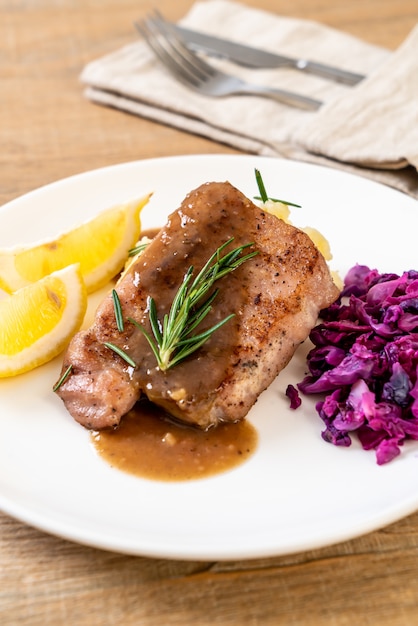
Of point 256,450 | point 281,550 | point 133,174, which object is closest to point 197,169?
point 133,174

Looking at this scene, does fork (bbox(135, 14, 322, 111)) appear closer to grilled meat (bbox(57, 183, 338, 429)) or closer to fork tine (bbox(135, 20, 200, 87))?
fork tine (bbox(135, 20, 200, 87))

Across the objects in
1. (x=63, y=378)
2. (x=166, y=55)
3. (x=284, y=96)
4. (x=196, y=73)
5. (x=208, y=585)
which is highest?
(x=166, y=55)

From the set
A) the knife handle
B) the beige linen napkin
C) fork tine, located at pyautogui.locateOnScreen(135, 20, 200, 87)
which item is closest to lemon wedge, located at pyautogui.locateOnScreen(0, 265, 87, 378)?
the beige linen napkin

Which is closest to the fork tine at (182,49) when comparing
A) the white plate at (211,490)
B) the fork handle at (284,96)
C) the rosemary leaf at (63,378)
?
the fork handle at (284,96)

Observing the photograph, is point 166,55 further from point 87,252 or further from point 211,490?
point 211,490

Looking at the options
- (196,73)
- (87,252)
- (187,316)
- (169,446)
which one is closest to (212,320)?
(187,316)

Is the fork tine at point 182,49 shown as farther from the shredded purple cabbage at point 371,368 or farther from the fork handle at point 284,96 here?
the shredded purple cabbage at point 371,368
